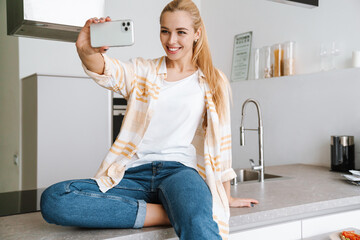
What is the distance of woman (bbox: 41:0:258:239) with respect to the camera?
115cm

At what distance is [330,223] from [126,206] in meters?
0.89

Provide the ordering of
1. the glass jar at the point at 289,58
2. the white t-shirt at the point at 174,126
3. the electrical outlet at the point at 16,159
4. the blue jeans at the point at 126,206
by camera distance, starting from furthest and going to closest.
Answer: the electrical outlet at the point at 16,159 < the glass jar at the point at 289,58 < the white t-shirt at the point at 174,126 < the blue jeans at the point at 126,206

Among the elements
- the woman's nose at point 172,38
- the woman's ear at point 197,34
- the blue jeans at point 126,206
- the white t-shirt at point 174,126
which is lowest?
the blue jeans at point 126,206

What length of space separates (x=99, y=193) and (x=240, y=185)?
91cm

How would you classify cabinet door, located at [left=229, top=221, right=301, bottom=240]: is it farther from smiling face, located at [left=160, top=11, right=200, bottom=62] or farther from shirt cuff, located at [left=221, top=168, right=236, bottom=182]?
smiling face, located at [left=160, top=11, right=200, bottom=62]

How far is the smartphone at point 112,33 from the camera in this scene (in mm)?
1104

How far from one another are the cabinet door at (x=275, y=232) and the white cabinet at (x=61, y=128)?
1935 mm

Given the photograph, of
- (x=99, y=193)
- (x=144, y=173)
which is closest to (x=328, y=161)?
(x=144, y=173)

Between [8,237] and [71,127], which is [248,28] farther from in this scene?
[8,237]

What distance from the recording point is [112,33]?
1.11 meters

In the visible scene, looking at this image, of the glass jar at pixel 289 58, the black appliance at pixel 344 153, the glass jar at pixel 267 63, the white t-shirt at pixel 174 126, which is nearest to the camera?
the white t-shirt at pixel 174 126

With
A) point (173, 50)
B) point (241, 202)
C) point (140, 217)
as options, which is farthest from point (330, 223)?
point (173, 50)

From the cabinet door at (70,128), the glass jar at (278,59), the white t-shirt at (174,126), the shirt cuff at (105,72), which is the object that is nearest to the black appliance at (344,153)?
the glass jar at (278,59)

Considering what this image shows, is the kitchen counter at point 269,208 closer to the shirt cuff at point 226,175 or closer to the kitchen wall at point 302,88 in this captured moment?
the shirt cuff at point 226,175
